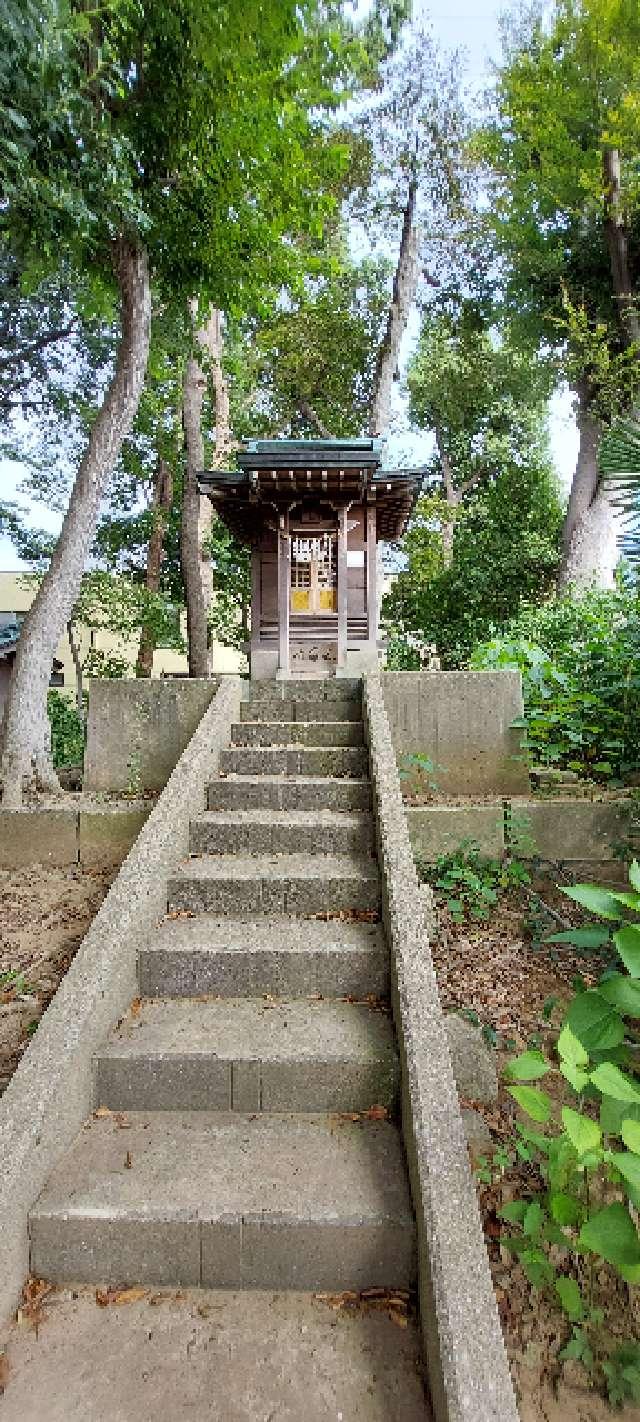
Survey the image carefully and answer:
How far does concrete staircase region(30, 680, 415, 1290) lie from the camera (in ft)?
6.48

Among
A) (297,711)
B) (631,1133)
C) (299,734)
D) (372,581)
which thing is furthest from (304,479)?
(631,1133)

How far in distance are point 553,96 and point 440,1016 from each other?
50.6 ft

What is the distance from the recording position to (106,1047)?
8.32 feet

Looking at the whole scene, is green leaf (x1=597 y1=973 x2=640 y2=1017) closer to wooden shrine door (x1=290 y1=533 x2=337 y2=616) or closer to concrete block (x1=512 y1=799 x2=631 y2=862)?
concrete block (x1=512 y1=799 x2=631 y2=862)

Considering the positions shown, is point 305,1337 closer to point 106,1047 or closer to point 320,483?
point 106,1047

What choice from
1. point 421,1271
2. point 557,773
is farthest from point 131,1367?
point 557,773

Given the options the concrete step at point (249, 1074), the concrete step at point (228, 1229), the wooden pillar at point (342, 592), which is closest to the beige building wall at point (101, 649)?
the wooden pillar at point (342, 592)

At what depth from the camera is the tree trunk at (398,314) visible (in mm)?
14586

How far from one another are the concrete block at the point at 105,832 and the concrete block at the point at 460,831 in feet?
6.57

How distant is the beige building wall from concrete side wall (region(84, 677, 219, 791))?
532 inches

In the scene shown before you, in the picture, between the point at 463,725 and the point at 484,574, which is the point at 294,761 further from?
the point at 484,574

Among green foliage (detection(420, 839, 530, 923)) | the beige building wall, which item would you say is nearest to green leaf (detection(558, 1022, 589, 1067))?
green foliage (detection(420, 839, 530, 923))

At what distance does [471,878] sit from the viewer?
4301 millimetres

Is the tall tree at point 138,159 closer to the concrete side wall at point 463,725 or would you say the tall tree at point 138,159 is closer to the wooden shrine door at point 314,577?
the concrete side wall at point 463,725
